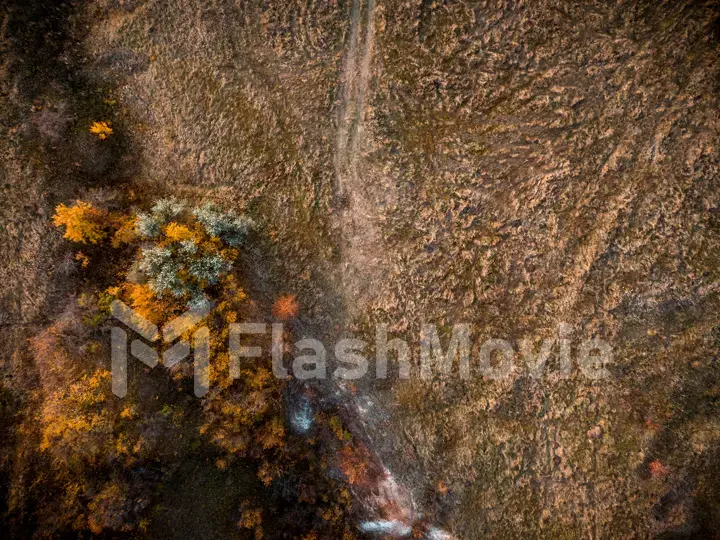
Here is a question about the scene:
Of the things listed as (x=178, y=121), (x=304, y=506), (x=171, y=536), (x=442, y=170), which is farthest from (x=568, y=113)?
(x=171, y=536)

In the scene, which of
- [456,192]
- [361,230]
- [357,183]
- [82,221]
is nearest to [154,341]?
[82,221]

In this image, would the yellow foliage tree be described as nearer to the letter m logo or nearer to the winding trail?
the letter m logo

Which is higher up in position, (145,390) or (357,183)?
(357,183)

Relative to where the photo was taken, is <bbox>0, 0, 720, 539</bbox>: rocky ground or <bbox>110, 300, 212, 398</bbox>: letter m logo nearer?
<bbox>0, 0, 720, 539</bbox>: rocky ground

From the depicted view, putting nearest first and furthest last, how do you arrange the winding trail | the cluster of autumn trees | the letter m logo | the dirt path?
the cluster of autumn trees, the letter m logo, the dirt path, the winding trail

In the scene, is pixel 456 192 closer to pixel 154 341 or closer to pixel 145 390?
pixel 154 341

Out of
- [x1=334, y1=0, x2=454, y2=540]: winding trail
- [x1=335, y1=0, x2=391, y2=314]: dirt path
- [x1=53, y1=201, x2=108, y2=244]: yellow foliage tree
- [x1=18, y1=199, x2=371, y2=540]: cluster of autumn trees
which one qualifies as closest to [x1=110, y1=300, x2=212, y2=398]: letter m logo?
[x1=18, y1=199, x2=371, y2=540]: cluster of autumn trees
